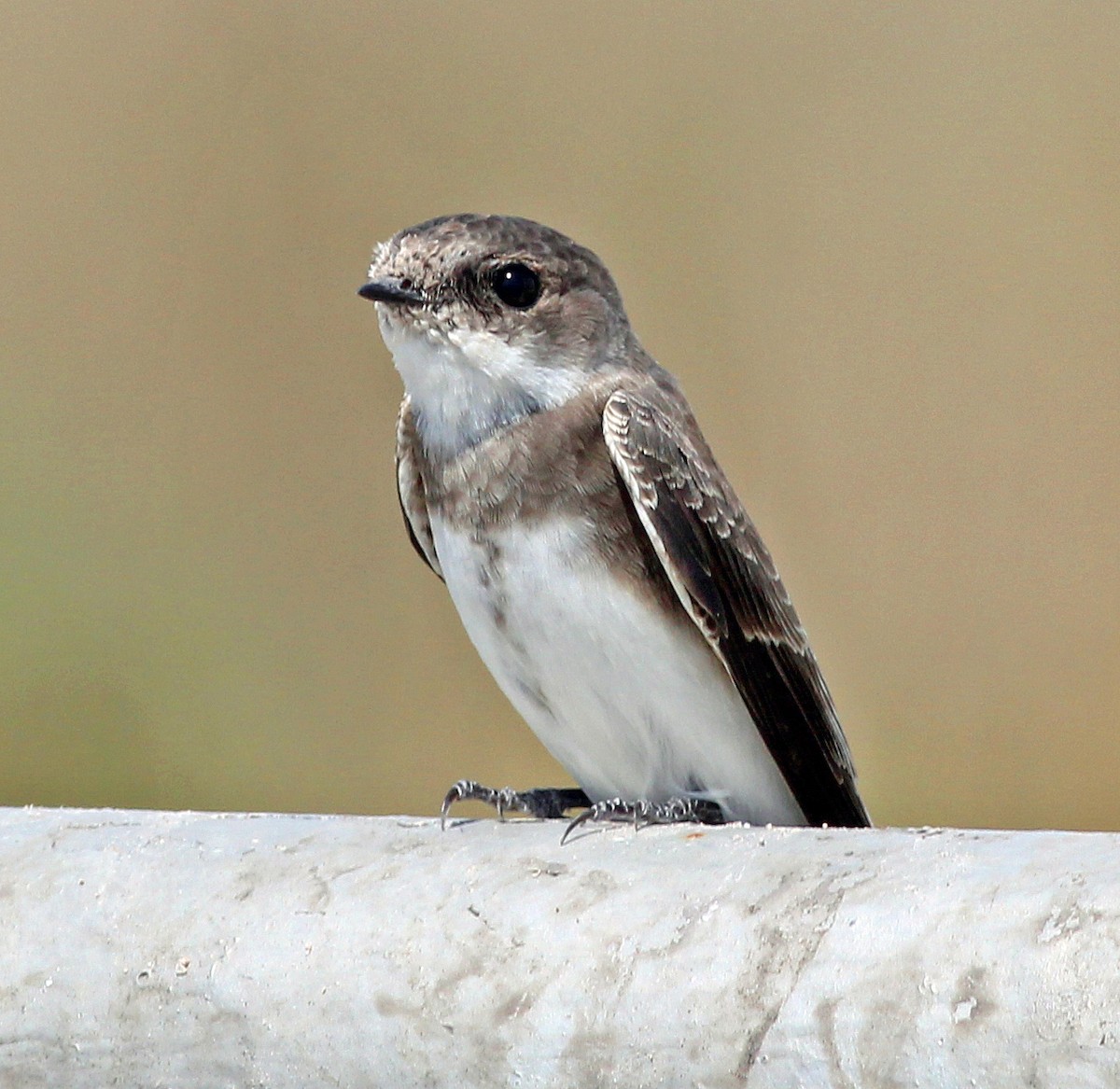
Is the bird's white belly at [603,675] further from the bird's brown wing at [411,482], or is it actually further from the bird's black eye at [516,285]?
the bird's black eye at [516,285]

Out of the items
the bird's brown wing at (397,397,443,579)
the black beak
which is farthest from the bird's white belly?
the black beak

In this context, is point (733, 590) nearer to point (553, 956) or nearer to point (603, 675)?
point (603, 675)

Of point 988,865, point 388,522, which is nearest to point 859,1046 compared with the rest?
point 988,865

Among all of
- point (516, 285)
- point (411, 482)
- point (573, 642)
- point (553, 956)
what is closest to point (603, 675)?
point (573, 642)

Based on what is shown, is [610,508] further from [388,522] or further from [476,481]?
[388,522]

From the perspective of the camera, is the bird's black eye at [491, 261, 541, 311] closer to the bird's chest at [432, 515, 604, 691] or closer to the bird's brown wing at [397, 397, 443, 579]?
the bird's brown wing at [397, 397, 443, 579]

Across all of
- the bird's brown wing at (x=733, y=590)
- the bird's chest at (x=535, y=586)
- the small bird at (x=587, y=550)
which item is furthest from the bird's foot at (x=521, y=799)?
the bird's brown wing at (x=733, y=590)
